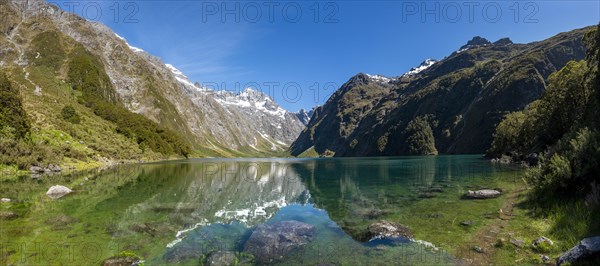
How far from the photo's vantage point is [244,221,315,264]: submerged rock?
17.9 metres

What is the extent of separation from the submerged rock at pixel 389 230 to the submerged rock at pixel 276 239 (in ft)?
13.8

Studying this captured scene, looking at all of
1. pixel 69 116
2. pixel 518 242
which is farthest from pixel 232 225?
pixel 69 116

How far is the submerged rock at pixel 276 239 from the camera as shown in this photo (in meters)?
17.9

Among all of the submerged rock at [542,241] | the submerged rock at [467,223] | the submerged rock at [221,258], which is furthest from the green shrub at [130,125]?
the submerged rock at [542,241]

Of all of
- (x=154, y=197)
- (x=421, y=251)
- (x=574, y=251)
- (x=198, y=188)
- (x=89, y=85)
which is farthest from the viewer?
(x=89, y=85)

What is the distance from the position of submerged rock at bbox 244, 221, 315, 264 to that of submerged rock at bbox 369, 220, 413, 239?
4198 mm

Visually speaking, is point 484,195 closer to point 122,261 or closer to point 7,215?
point 122,261

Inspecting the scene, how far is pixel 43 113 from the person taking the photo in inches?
3959

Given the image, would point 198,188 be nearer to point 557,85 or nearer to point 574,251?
point 574,251

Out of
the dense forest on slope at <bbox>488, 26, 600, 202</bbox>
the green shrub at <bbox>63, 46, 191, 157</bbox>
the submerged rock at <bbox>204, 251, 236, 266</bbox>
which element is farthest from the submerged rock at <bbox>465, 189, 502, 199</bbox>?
the green shrub at <bbox>63, 46, 191, 157</bbox>

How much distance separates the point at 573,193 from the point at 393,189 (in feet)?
75.7

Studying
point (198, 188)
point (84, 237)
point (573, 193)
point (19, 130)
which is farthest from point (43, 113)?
point (573, 193)

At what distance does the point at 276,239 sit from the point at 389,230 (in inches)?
295

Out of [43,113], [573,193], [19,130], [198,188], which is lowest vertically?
[198,188]
